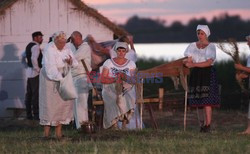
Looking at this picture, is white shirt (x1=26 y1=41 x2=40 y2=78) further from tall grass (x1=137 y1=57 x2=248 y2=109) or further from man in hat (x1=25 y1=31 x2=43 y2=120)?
tall grass (x1=137 y1=57 x2=248 y2=109)

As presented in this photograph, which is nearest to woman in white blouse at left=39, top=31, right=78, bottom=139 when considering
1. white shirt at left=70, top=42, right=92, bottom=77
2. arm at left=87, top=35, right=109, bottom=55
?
white shirt at left=70, top=42, right=92, bottom=77

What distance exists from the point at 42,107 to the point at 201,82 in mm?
2999

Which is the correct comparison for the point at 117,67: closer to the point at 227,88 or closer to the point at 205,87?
the point at 205,87

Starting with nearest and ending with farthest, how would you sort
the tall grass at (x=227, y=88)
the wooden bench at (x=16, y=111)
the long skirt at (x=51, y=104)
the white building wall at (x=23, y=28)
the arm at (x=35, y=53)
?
the long skirt at (x=51, y=104) < the arm at (x=35, y=53) < the wooden bench at (x=16, y=111) < the white building wall at (x=23, y=28) < the tall grass at (x=227, y=88)

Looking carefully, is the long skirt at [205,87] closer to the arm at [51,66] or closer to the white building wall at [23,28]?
the arm at [51,66]

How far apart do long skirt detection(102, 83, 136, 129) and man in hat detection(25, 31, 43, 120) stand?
4165 mm

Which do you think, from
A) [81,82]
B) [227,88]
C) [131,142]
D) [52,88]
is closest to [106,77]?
[81,82]

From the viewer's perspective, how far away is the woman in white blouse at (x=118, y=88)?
1579 cm

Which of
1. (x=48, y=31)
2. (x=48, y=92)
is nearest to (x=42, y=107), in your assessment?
(x=48, y=92)

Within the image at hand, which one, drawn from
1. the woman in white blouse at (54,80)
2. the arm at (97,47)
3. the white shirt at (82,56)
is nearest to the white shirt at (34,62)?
the arm at (97,47)

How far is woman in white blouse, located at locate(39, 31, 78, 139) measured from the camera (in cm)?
1411

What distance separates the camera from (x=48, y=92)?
14.2 metres

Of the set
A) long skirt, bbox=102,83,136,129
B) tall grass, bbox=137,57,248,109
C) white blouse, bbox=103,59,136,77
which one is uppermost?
white blouse, bbox=103,59,136,77

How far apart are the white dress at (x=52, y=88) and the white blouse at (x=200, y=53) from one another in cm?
235
